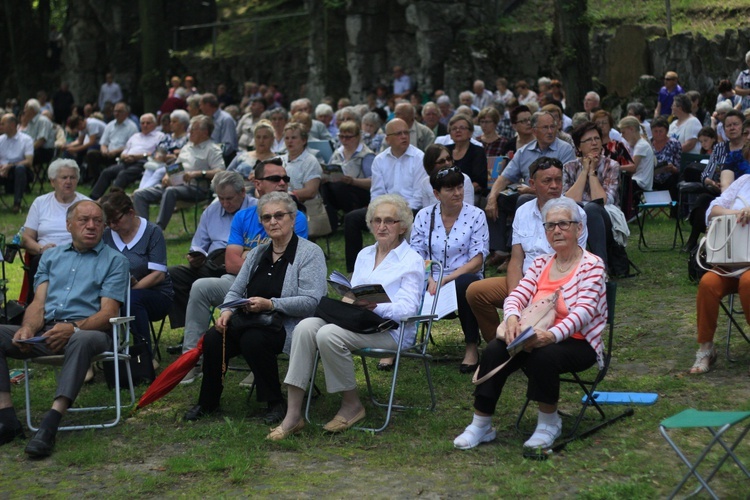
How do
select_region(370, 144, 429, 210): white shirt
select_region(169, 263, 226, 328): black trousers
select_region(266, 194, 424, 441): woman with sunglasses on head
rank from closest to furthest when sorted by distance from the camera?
→ 1. select_region(266, 194, 424, 441): woman with sunglasses on head
2. select_region(169, 263, 226, 328): black trousers
3. select_region(370, 144, 429, 210): white shirt

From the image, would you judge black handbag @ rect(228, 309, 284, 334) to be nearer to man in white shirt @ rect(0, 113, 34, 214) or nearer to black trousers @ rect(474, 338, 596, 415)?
black trousers @ rect(474, 338, 596, 415)

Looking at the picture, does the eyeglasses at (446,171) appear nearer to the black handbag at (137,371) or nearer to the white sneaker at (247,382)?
the white sneaker at (247,382)

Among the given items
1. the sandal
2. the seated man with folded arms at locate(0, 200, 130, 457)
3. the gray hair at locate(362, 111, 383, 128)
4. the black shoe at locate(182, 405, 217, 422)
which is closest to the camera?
the seated man with folded arms at locate(0, 200, 130, 457)

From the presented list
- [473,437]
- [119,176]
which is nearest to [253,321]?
[473,437]

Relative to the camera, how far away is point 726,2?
2005 centimetres

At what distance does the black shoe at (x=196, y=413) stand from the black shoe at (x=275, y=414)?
383 mm

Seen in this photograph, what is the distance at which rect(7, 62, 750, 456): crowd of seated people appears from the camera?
6.05 meters

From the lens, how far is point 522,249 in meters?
7.29

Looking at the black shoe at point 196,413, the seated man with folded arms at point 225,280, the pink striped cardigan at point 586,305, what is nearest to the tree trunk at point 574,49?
the seated man with folded arms at point 225,280

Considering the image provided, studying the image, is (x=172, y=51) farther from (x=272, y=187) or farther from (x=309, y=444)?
(x=309, y=444)

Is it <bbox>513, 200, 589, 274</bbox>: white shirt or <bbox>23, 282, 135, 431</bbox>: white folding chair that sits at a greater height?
<bbox>513, 200, 589, 274</bbox>: white shirt

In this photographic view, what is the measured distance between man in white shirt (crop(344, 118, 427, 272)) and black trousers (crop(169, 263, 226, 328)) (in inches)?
97.7

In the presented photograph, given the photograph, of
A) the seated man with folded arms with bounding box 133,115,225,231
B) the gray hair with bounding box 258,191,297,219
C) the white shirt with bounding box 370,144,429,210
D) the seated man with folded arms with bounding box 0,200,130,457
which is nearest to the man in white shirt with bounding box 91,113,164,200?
the seated man with folded arms with bounding box 133,115,225,231

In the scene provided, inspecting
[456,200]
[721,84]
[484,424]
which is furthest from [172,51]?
[484,424]
